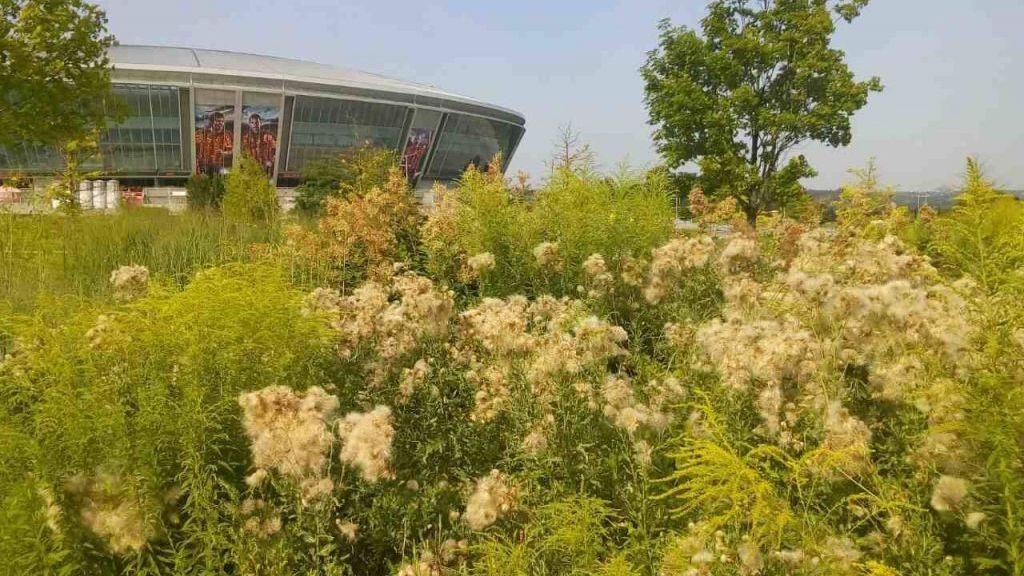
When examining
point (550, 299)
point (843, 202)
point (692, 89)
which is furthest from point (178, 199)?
point (550, 299)

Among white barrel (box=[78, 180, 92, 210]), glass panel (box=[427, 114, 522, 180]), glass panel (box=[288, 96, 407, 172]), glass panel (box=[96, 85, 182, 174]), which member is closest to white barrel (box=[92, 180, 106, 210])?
white barrel (box=[78, 180, 92, 210])

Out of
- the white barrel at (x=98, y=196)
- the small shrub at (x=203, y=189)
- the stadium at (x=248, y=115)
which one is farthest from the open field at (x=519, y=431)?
the stadium at (x=248, y=115)

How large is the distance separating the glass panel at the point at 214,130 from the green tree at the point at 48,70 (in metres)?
37.3

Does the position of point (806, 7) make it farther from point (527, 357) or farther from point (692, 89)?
point (527, 357)

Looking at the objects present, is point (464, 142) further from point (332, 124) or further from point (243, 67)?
point (243, 67)

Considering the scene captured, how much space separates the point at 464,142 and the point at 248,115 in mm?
18984

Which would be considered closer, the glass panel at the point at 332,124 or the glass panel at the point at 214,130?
the glass panel at the point at 214,130

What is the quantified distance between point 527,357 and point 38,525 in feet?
7.05

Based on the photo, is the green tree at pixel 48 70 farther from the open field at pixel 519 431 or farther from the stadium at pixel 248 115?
the stadium at pixel 248 115

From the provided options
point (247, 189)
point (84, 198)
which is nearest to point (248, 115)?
point (84, 198)

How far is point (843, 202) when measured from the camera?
9.88m

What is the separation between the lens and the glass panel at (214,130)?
4675 centimetres

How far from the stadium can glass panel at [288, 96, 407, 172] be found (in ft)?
0.25

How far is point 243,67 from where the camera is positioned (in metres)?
49.7
